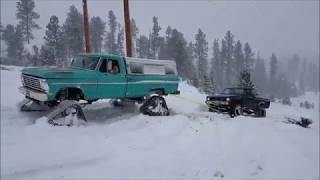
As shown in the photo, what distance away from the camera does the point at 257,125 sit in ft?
42.3

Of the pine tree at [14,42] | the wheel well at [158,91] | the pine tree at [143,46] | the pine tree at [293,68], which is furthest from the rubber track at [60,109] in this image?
the pine tree at [293,68]

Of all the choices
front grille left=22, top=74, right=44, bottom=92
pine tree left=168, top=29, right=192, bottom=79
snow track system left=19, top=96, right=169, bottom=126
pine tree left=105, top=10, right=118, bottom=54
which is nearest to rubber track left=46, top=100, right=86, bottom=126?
snow track system left=19, top=96, right=169, bottom=126

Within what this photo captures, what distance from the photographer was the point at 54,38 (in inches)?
1885

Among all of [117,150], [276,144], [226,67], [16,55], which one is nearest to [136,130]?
[117,150]

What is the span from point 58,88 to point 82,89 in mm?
920

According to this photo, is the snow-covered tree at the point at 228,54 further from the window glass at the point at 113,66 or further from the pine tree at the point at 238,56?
the window glass at the point at 113,66

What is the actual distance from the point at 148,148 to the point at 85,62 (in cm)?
433

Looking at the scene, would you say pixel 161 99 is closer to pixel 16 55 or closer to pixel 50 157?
pixel 50 157

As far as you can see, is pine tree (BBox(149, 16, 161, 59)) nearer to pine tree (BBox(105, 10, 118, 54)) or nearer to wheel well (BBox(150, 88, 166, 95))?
pine tree (BBox(105, 10, 118, 54))

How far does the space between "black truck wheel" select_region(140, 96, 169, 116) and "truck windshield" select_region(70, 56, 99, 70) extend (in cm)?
242

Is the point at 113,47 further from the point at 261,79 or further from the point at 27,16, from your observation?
the point at 261,79

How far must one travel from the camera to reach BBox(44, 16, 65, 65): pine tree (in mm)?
45737

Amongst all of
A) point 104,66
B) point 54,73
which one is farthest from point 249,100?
point 54,73

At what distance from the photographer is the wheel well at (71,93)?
1044cm
